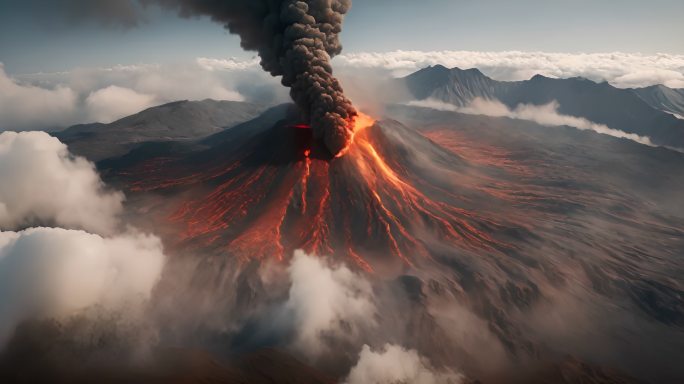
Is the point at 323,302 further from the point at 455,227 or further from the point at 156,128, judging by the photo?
the point at 156,128

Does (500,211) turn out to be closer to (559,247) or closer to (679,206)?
(559,247)

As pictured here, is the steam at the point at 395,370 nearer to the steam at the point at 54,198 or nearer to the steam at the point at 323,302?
the steam at the point at 323,302

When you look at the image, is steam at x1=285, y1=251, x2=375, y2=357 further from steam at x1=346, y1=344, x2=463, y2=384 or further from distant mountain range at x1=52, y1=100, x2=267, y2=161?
distant mountain range at x1=52, y1=100, x2=267, y2=161

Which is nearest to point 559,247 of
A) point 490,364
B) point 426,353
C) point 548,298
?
point 548,298

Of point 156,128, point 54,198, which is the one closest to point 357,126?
point 54,198

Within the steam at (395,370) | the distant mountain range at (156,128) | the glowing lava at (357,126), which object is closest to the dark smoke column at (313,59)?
the glowing lava at (357,126)

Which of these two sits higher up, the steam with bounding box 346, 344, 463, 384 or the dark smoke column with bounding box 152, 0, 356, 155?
the dark smoke column with bounding box 152, 0, 356, 155

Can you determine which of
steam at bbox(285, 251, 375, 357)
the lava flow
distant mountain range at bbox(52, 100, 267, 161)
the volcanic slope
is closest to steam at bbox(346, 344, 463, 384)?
the volcanic slope

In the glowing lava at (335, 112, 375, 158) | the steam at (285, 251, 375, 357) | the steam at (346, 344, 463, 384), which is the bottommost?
the steam at (346, 344, 463, 384)
